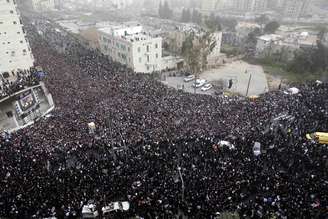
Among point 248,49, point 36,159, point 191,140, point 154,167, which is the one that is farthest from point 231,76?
point 36,159

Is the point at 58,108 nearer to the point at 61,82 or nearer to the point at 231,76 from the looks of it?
the point at 61,82

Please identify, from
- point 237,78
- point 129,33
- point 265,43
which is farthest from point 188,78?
point 265,43

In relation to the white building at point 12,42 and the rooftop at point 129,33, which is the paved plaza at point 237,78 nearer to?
the rooftop at point 129,33

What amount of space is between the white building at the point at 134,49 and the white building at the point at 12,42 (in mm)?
10626

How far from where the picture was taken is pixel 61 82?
76.5 feet

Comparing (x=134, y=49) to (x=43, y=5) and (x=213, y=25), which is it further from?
(x=43, y=5)

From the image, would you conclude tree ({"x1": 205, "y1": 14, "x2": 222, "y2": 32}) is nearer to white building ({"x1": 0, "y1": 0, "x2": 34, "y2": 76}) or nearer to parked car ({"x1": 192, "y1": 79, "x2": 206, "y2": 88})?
parked car ({"x1": 192, "y1": 79, "x2": 206, "y2": 88})

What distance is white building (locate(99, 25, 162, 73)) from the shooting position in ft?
104

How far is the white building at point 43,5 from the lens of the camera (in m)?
84.4

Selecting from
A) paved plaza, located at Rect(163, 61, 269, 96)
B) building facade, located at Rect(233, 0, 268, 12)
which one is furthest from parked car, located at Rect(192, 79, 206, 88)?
building facade, located at Rect(233, 0, 268, 12)

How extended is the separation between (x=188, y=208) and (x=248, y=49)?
39.2 metres

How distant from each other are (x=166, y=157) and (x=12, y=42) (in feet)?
62.2

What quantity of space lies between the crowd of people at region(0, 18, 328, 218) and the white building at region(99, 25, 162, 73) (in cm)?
1049

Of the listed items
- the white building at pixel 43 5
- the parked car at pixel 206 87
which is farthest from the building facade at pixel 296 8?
the white building at pixel 43 5
